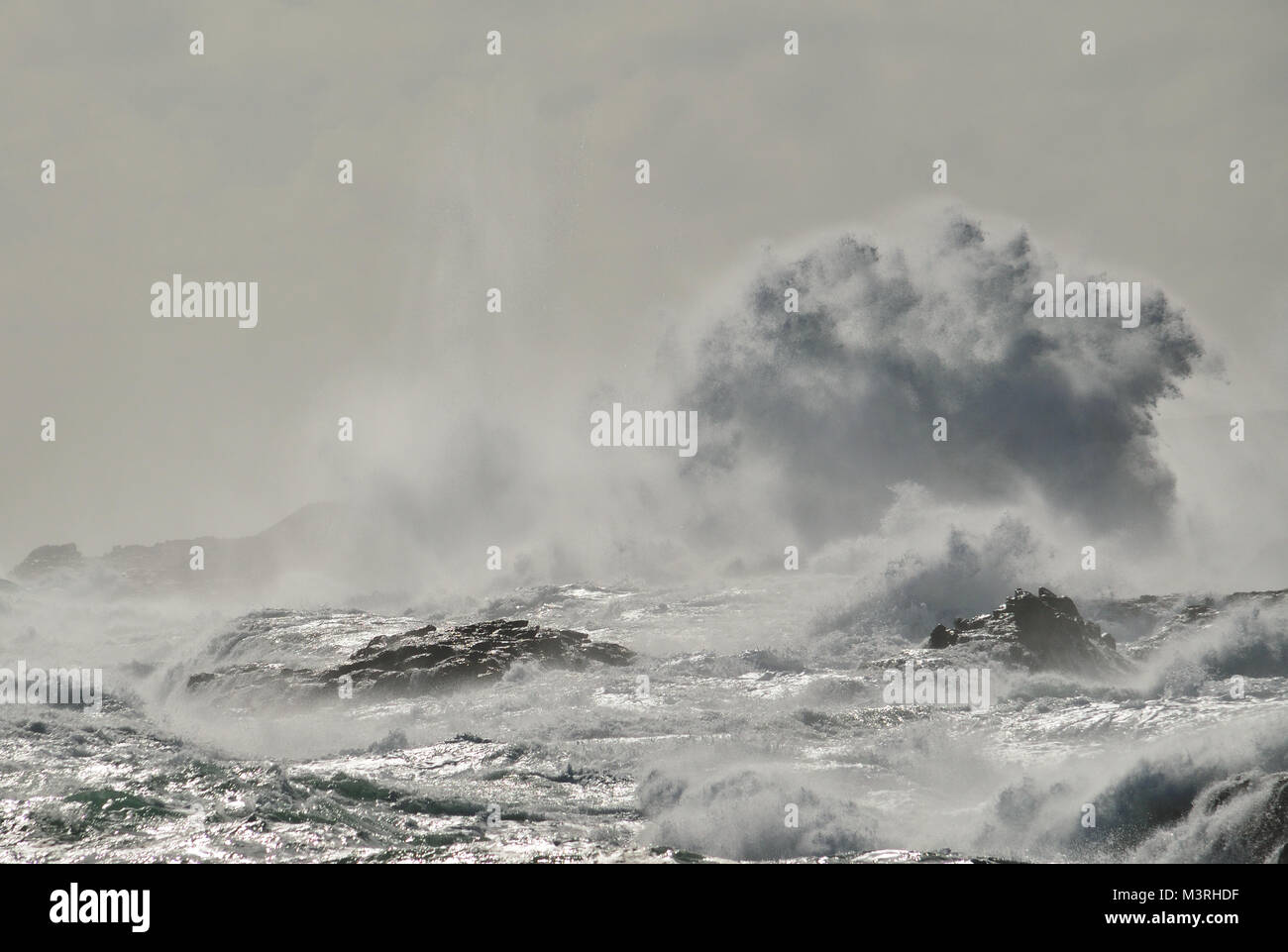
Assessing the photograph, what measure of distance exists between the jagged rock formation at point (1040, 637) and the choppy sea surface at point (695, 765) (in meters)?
1.06

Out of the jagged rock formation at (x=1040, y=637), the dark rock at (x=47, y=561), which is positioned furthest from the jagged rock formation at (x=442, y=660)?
the dark rock at (x=47, y=561)

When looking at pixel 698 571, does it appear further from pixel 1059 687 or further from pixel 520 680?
pixel 1059 687

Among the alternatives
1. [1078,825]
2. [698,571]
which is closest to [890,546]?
[698,571]

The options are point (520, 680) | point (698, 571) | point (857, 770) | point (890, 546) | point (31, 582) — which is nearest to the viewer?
point (857, 770)

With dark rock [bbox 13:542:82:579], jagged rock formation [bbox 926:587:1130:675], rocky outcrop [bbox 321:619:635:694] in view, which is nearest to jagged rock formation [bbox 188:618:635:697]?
→ rocky outcrop [bbox 321:619:635:694]

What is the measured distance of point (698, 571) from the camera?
247ft

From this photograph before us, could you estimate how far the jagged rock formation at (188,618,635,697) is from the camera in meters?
40.3

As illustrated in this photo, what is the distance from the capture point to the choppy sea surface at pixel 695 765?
20344 mm

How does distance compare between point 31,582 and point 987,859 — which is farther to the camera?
point 31,582

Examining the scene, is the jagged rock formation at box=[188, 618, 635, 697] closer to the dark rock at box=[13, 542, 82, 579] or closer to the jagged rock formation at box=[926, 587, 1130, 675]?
the jagged rock formation at box=[926, 587, 1130, 675]

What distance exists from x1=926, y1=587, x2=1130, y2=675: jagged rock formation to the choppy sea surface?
106 cm

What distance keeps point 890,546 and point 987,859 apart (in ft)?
141

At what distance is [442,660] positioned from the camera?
4209cm
